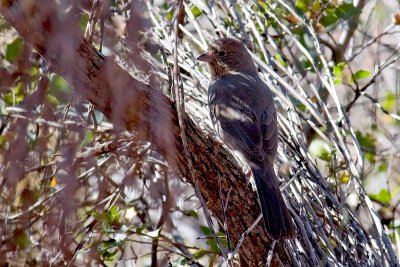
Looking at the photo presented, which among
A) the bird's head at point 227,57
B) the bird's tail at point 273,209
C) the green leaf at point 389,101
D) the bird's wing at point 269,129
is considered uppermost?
the bird's head at point 227,57

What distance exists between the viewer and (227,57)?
5133mm

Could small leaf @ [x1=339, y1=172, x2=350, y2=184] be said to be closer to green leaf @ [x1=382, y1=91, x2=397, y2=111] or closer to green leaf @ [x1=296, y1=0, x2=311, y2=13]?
green leaf @ [x1=382, y1=91, x2=397, y2=111]

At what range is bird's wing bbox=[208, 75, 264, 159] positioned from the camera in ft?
15.4

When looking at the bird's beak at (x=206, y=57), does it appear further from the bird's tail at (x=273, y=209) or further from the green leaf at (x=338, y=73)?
the bird's tail at (x=273, y=209)

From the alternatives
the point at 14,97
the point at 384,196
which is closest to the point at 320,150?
the point at 384,196

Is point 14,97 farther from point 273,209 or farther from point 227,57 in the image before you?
point 273,209

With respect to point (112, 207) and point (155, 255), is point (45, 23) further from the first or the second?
point (155, 255)

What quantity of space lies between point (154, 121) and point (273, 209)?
81cm

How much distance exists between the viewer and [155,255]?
500 cm

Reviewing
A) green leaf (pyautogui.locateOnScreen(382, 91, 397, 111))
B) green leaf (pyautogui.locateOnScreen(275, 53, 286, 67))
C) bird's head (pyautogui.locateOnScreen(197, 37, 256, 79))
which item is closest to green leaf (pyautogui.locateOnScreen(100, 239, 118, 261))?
→ bird's head (pyautogui.locateOnScreen(197, 37, 256, 79))

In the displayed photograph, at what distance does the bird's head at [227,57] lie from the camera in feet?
16.8

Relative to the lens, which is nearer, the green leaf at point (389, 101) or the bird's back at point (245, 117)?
the bird's back at point (245, 117)

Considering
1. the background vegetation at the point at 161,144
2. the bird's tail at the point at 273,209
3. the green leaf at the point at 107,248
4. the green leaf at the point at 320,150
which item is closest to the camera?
the background vegetation at the point at 161,144

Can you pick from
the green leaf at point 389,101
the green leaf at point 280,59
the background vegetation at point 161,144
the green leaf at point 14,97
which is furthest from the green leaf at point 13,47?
the green leaf at point 389,101
